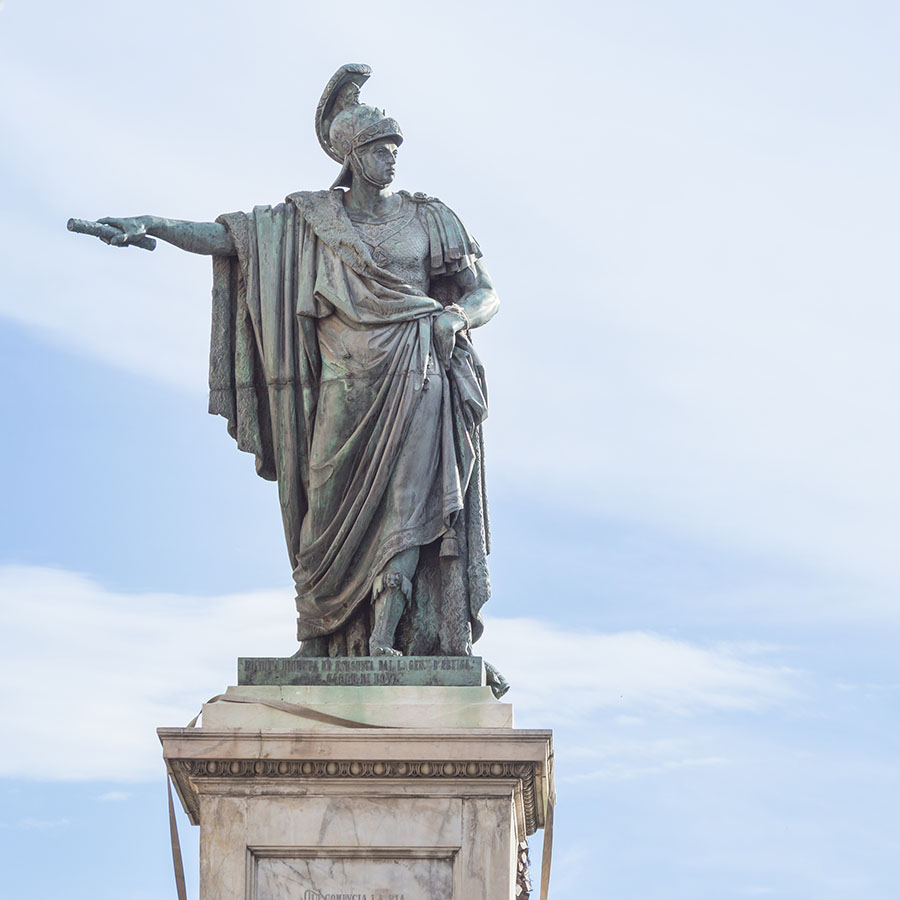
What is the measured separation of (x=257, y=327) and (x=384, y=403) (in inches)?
46.5

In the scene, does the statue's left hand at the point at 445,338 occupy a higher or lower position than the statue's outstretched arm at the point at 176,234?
lower

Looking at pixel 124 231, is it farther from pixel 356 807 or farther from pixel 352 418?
pixel 356 807

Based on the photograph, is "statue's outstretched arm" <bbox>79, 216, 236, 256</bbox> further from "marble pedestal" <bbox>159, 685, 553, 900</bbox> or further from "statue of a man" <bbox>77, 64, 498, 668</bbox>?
"marble pedestal" <bbox>159, 685, 553, 900</bbox>

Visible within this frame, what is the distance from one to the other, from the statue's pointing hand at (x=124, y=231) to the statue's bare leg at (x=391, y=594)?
293 centimetres

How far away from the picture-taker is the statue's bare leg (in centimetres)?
1630

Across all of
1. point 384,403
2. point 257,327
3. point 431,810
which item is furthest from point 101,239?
point 431,810

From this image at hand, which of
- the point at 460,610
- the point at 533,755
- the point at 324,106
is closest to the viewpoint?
the point at 533,755

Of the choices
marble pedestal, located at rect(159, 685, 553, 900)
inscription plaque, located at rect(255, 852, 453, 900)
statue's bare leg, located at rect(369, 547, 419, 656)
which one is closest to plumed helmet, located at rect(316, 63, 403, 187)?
statue's bare leg, located at rect(369, 547, 419, 656)

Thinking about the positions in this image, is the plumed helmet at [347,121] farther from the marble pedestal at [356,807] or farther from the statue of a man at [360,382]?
the marble pedestal at [356,807]

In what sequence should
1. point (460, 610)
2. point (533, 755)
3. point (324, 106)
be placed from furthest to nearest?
point (324, 106)
point (460, 610)
point (533, 755)

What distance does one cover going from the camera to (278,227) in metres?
17.3

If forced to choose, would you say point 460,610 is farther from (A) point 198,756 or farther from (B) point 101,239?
(B) point 101,239

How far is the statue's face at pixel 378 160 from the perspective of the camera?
17250 mm

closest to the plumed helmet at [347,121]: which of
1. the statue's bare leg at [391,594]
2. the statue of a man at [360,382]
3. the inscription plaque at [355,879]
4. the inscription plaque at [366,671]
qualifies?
the statue of a man at [360,382]
